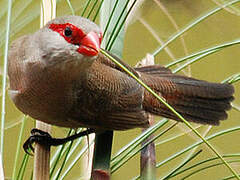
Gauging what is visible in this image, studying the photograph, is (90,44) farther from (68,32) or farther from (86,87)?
(86,87)

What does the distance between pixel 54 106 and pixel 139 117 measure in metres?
0.23

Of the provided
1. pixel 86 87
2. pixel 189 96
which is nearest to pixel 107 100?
pixel 86 87

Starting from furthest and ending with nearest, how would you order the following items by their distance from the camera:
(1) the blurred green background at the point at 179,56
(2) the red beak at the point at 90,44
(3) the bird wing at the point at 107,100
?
(1) the blurred green background at the point at 179,56, (3) the bird wing at the point at 107,100, (2) the red beak at the point at 90,44

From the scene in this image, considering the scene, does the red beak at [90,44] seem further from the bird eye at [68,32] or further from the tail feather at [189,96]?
the tail feather at [189,96]

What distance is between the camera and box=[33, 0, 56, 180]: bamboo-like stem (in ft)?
3.11

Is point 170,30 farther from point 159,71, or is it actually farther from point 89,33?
point 89,33

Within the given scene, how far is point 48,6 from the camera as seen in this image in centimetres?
110

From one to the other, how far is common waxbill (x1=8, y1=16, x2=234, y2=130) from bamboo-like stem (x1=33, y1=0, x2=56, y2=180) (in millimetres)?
34

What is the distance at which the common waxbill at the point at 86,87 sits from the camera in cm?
100

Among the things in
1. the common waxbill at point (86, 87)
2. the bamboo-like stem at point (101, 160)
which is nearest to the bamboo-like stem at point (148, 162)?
the bamboo-like stem at point (101, 160)

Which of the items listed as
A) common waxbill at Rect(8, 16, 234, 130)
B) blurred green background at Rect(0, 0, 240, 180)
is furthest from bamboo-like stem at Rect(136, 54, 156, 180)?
blurred green background at Rect(0, 0, 240, 180)

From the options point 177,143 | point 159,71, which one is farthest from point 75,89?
point 177,143

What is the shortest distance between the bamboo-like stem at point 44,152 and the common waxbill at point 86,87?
0.03m

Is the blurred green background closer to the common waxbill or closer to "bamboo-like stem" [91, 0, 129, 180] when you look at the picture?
the common waxbill
